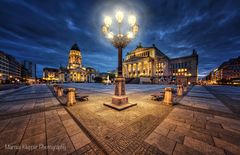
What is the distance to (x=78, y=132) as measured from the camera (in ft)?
10.4

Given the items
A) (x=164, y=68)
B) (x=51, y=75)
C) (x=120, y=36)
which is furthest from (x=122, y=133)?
(x=51, y=75)

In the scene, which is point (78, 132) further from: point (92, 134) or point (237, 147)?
point (237, 147)

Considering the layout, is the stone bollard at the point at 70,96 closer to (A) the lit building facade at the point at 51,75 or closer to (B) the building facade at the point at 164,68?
(B) the building facade at the point at 164,68

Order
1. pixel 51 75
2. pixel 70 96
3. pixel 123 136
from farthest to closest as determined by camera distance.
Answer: pixel 51 75
pixel 70 96
pixel 123 136

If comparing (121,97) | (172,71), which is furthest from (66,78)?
(121,97)

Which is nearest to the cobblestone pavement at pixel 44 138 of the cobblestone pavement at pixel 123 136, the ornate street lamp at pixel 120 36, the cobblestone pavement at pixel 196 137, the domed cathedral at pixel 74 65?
the cobblestone pavement at pixel 123 136

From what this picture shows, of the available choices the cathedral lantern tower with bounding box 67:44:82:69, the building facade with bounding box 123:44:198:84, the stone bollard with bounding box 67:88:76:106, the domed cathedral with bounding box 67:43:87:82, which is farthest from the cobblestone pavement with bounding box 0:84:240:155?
the cathedral lantern tower with bounding box 67:44:82:69

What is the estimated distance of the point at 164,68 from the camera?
168 ft

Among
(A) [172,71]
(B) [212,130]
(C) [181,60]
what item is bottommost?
(B) [212,130]

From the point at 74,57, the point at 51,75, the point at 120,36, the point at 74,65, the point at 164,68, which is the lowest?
the point at 120,36

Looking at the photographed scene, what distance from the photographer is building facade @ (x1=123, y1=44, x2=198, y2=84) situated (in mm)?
45500

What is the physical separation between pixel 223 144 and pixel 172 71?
55816 mm

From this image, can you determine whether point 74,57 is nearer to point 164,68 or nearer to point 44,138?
point 164,68

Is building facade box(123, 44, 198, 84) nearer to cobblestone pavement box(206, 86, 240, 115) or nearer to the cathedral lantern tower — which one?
cobblestone pavement box(206, 86, 240, 115)
